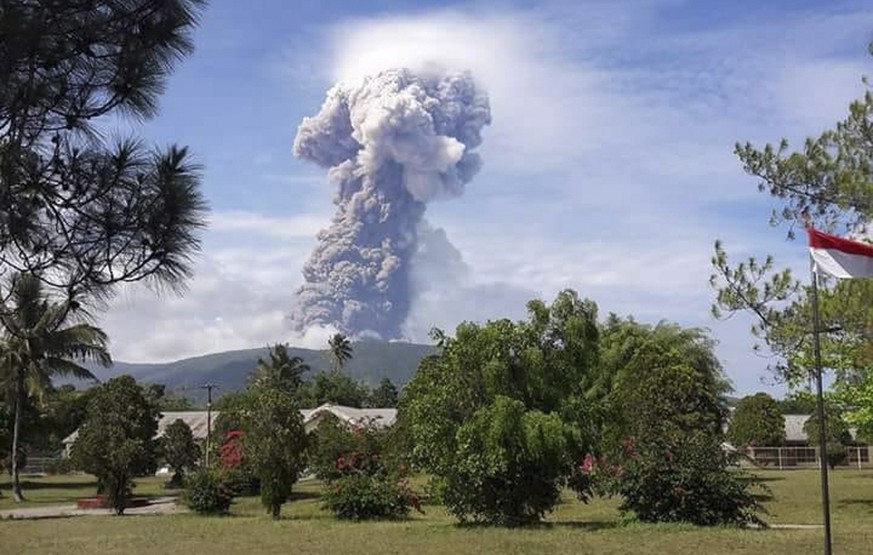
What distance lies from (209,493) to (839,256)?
20320 millimetres

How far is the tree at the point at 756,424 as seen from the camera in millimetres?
60719

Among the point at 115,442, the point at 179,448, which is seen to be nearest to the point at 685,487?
the point at 115,442

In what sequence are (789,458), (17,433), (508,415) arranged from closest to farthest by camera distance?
(508,415) < (17,433) < (789,458)

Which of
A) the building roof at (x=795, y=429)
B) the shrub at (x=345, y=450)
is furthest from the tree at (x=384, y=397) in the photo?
the shrub at (x=345, y=450)

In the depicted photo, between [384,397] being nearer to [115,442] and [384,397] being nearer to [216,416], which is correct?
[216,416]

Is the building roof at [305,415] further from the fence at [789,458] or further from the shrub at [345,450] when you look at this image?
the shrub at [345,450]

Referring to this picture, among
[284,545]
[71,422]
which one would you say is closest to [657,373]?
[284,545]

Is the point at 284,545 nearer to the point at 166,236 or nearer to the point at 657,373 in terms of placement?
the point at 166,236

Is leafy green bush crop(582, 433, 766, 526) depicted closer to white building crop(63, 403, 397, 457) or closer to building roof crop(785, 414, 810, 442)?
white building crop(63, 403, 397, 457)

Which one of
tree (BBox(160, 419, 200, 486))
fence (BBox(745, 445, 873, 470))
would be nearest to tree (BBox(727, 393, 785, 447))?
fence (BBox(745, 445, 873, 470))

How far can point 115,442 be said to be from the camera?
32.3 metres

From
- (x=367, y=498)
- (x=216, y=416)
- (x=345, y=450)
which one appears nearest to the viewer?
(x=367, y=498)

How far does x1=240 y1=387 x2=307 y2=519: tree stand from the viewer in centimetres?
2716

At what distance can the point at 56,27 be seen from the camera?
25.3ft
